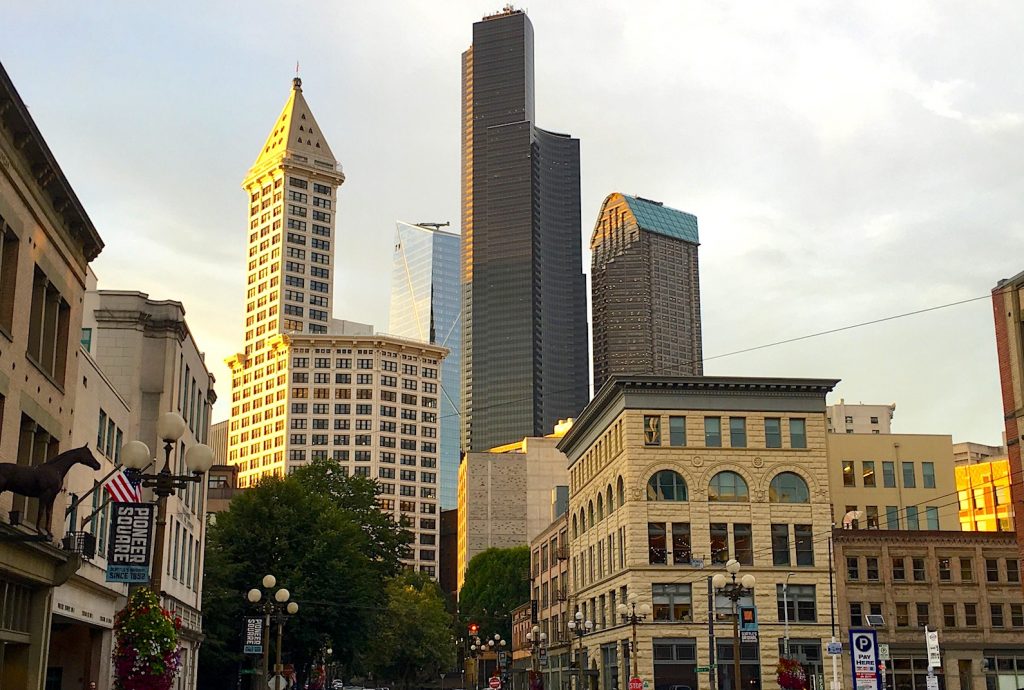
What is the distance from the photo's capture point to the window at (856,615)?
74062 millimetres

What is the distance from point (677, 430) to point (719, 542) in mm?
7580

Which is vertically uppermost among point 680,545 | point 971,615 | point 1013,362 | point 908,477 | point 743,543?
point 908,477

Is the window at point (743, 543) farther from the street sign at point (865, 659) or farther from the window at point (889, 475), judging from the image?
the street sign at point (865, 659)

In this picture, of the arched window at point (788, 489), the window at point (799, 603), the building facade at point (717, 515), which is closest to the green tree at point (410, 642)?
the building facade at point (717, 515)

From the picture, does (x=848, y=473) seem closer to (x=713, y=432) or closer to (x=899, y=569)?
(x=899, y=569)

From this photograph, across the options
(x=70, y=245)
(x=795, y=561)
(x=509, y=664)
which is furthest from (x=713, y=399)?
(x=509, y=664)

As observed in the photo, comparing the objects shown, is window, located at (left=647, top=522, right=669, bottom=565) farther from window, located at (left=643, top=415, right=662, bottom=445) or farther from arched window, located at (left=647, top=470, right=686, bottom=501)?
window, located at (left=643, top=415, right=662, bottom=445)

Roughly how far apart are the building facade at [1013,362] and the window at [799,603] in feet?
83.8

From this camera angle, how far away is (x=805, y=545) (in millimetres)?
74375

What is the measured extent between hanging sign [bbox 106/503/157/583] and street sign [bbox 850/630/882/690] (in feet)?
58.7

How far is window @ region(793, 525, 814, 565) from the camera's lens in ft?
244

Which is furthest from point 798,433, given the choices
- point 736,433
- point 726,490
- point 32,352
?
point 32,352

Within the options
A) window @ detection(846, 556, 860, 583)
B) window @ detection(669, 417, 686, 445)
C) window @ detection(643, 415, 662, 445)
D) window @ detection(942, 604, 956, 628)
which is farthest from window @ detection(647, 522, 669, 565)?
window @ detection(942, 604, 956, 628)

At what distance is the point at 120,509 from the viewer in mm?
28078
